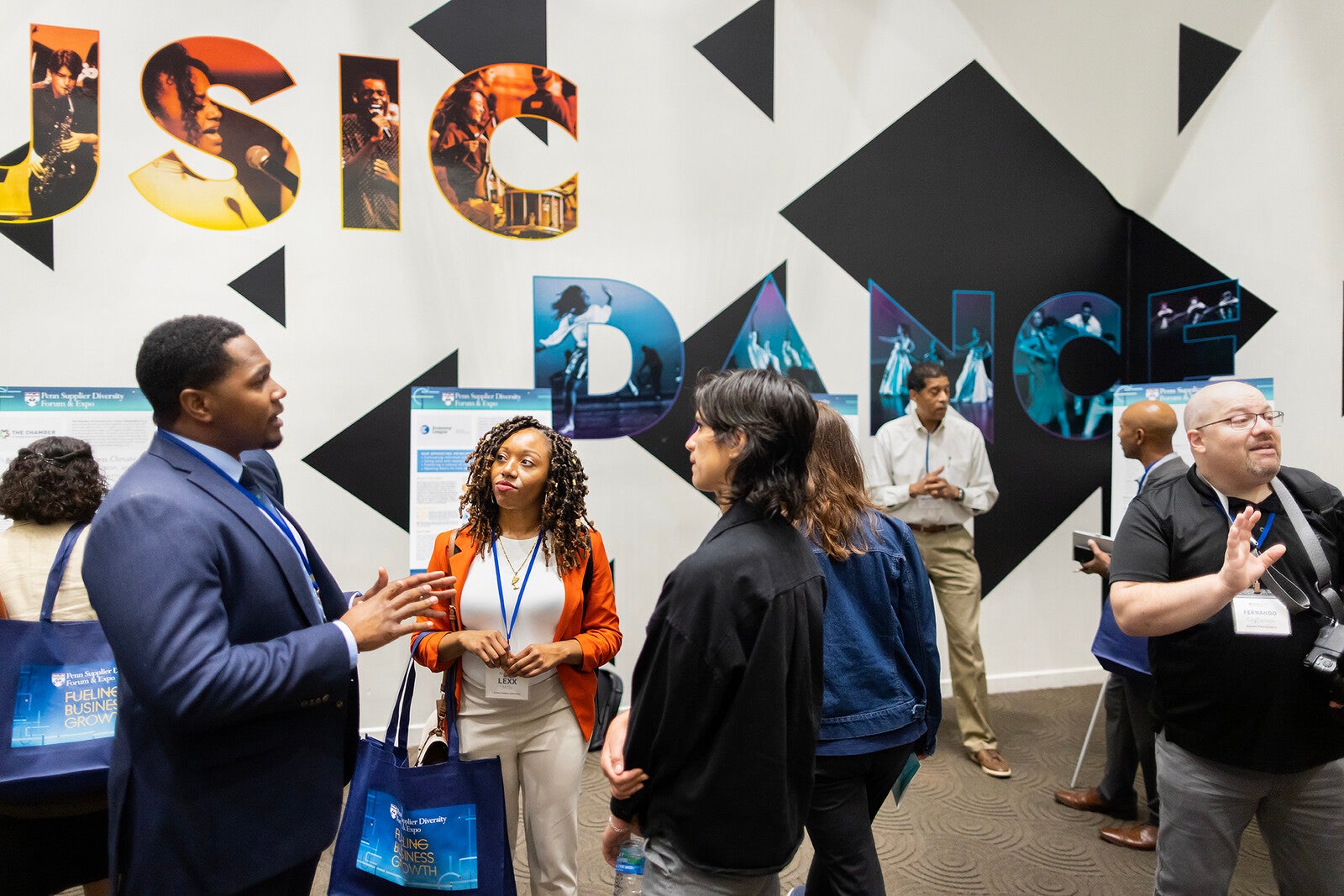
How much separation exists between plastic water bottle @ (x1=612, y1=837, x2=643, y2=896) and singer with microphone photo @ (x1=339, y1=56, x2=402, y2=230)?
2860 mm

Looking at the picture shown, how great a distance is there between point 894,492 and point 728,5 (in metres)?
2.57

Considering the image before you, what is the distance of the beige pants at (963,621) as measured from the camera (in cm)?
357

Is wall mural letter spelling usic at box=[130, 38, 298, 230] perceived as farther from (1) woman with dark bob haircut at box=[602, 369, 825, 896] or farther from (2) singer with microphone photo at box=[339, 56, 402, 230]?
(1) woman with dark bob haircut at box=[602, 369, 825, 896]

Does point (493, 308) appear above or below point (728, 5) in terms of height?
below

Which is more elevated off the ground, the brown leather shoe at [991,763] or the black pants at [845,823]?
the black pants at [845,823]

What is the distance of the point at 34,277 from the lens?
10.5 ft

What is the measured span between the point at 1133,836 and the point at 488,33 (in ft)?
13.9

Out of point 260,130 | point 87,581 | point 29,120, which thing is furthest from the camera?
point 260,130

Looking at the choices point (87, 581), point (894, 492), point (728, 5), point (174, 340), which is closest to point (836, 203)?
point (728, 5)

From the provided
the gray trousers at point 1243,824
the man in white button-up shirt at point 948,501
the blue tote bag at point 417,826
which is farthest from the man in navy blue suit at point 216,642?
the man in white button-up shirt at point 948,501

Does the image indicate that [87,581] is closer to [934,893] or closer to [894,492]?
[934,893]

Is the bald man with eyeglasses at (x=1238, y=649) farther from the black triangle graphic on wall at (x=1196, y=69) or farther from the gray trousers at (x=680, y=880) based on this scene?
the black triangle graphic on wall at (x=1196, y=69)

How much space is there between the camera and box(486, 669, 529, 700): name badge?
1.97 metres

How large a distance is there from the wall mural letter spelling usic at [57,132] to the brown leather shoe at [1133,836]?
4.70 m
